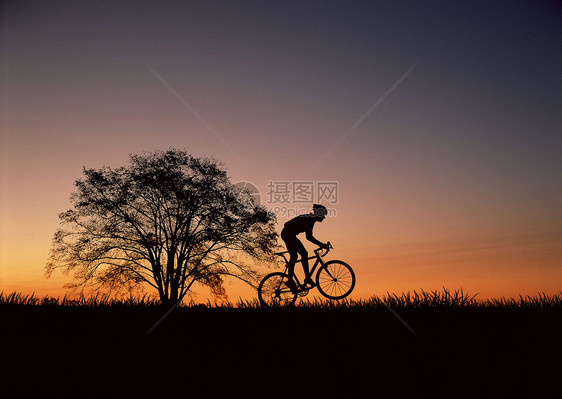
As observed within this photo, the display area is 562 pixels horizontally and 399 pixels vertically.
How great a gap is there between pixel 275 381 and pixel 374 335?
2619mm

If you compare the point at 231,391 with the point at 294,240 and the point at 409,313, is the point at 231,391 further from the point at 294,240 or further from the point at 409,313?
the point at 294,240

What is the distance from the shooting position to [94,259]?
88.6 feet

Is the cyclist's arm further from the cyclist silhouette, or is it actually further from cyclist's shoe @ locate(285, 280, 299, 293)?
cyclist's shoe @ locate(285, 280, 299, 293)

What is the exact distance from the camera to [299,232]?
41.5 ft

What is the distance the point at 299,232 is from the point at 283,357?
20.4 ft

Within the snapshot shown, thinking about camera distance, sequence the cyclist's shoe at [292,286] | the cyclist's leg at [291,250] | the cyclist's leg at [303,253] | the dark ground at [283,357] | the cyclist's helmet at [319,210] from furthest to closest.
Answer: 1. the cyclist's shoe at [292,286]
2. the cyclist's leg at [303,253]
3. the cyclist's leg at [291,250]
4. the cyclist's helmet at [319,210]
5. the dark ground at [283,357]

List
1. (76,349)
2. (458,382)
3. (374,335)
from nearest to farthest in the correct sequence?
(458,382)
(76,349)
(374,335)

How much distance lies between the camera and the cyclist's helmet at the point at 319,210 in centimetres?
1233

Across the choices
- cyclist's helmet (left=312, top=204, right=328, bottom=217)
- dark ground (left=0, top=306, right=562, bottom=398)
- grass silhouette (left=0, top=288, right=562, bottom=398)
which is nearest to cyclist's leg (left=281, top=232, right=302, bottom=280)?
cyclist's helmet (left=312, top=204, right=328, bottom=217)

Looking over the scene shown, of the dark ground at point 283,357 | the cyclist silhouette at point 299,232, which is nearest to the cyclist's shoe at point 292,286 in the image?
the cyclist silhouette at point 299,232

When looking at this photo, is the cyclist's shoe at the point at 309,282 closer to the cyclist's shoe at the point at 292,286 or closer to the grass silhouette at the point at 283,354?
the cyclist's shoe at the point at 292,286

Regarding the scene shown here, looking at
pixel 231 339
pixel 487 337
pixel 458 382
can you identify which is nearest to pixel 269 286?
pixel 231 339

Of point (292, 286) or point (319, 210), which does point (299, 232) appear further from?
point (292, 286)

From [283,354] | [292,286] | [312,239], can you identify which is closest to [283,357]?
[283,354]
